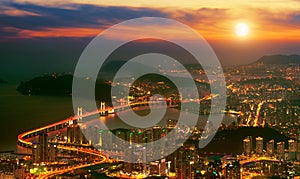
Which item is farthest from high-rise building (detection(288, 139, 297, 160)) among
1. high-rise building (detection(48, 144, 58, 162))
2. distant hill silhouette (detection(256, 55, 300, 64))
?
distant hill silhouette (detection(256, 55, 300, 64))

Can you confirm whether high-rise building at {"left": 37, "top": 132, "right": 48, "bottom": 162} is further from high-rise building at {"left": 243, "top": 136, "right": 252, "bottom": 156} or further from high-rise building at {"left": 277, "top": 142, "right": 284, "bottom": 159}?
high-rise building at {"left": 277, "top": 142, "right": 284, "bottom": 159}

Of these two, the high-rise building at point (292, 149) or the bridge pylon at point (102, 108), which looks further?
the bridge pylon at point (102, 108)

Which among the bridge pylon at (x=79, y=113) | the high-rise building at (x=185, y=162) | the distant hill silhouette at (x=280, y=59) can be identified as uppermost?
the distant hill silhouette at (x=280, y=59)

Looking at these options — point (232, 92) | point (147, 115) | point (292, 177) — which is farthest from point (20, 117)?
point (292, 177)

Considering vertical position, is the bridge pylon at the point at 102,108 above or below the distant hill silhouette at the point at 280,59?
below

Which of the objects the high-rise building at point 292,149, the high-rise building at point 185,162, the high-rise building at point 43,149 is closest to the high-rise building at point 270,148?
the high-rise building at point 292,149

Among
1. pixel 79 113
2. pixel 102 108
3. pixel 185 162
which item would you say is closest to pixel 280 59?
pixel 102 108

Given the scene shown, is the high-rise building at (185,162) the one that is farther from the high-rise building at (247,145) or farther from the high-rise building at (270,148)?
the high-rise building at (270,148)
